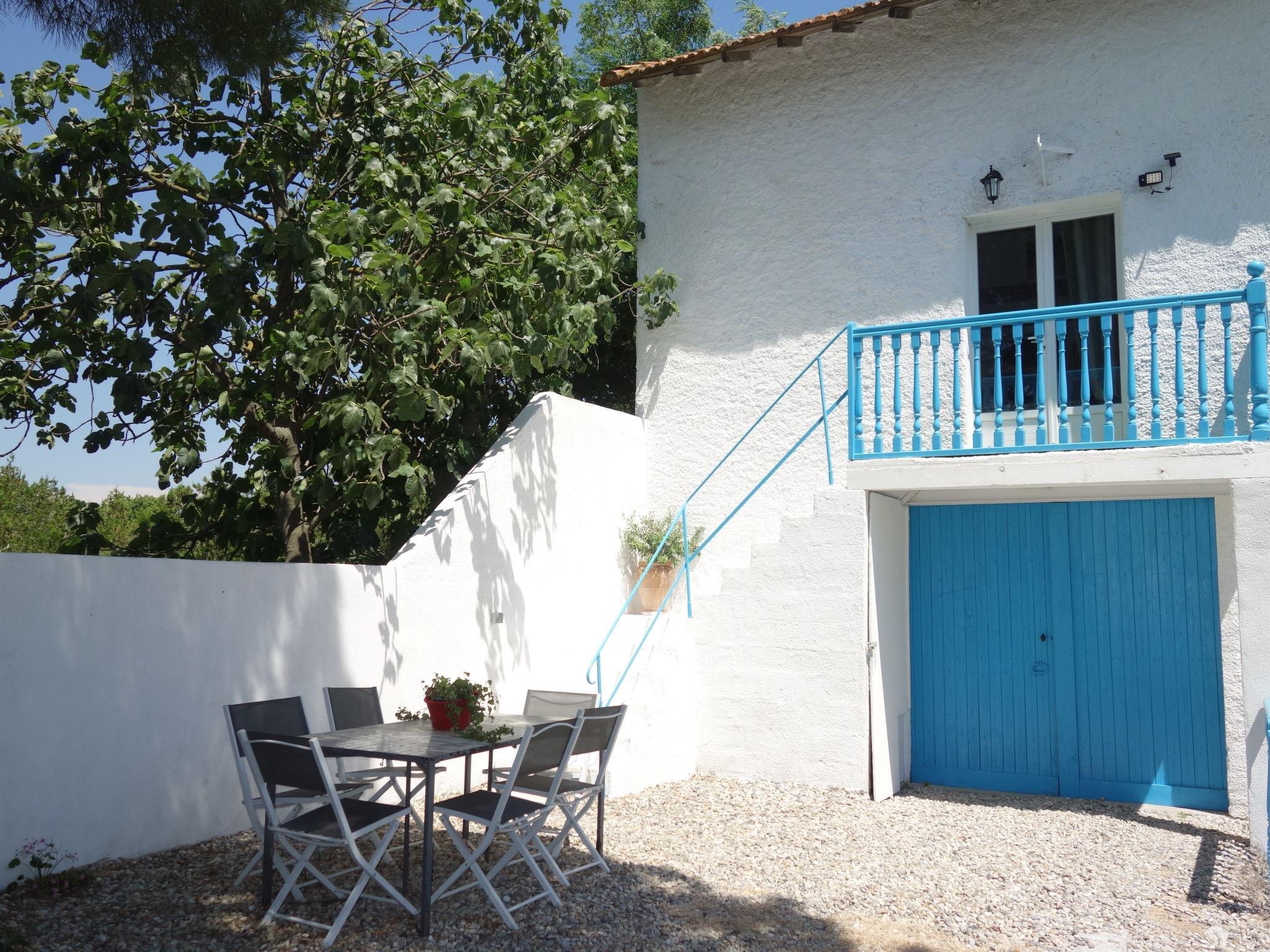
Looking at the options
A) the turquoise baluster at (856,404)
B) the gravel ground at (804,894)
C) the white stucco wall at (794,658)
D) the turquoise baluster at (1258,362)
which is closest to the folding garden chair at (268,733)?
the gravel ground at (804,894)

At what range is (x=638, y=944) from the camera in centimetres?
423

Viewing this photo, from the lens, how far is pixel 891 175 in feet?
26.8

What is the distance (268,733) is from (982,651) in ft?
17.4

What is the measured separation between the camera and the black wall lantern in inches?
305

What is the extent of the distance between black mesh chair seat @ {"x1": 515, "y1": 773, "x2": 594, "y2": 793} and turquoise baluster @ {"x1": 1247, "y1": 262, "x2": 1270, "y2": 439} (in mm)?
4431

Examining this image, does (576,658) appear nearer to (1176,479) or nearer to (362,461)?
(362,461)

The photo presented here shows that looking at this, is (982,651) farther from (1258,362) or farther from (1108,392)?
(1258,362)

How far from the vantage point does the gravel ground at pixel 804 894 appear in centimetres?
425

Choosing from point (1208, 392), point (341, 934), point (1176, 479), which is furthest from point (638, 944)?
point (1208, 392)

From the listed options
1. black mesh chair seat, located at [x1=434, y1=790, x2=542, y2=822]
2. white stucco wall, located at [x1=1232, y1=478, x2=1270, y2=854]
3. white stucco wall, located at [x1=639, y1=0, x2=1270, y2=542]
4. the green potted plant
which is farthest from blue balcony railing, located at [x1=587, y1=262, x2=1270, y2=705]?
black mesh chair seat, located at [x1=434, y1=790, x2=542, y2=822]

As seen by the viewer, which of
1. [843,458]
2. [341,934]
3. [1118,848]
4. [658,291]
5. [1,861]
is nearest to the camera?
[341,934]

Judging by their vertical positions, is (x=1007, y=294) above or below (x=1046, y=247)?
below

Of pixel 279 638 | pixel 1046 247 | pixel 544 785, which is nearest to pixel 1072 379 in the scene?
pixel 1046 247

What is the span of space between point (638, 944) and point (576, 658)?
378cm
